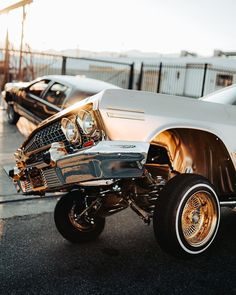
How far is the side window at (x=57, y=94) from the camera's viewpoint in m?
7.99

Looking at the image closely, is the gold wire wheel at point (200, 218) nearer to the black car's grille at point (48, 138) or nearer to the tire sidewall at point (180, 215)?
the tire sidewall at point (180, 215)

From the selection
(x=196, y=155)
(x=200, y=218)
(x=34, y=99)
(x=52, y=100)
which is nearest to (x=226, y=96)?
(x=196, y=155)

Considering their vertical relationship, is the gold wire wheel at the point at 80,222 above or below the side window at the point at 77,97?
below

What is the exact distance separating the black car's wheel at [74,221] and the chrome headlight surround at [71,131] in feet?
2.73

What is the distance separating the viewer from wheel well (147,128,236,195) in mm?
3834

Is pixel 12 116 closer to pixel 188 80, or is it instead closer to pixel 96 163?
pixel 96 163

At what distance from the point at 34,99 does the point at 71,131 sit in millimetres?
5933

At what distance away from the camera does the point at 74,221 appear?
410cm

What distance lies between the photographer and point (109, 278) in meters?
3.33

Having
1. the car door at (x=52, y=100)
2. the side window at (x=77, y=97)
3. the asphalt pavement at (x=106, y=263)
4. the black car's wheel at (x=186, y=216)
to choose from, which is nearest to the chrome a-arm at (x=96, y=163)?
the black car's wheel at (x=186, y=216)

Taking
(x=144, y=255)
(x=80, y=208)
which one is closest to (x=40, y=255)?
(x=80, y=208)

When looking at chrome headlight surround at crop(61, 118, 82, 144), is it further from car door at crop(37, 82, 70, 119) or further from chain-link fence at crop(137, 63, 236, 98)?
chain-link fence at crop(137, 63, 236, 98)

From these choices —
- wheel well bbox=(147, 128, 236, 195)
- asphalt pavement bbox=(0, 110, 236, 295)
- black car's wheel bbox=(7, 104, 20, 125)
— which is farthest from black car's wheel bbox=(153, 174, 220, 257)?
black car's wheel bbox=(7, 104, 20, 125)

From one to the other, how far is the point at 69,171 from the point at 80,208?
3.44ft
